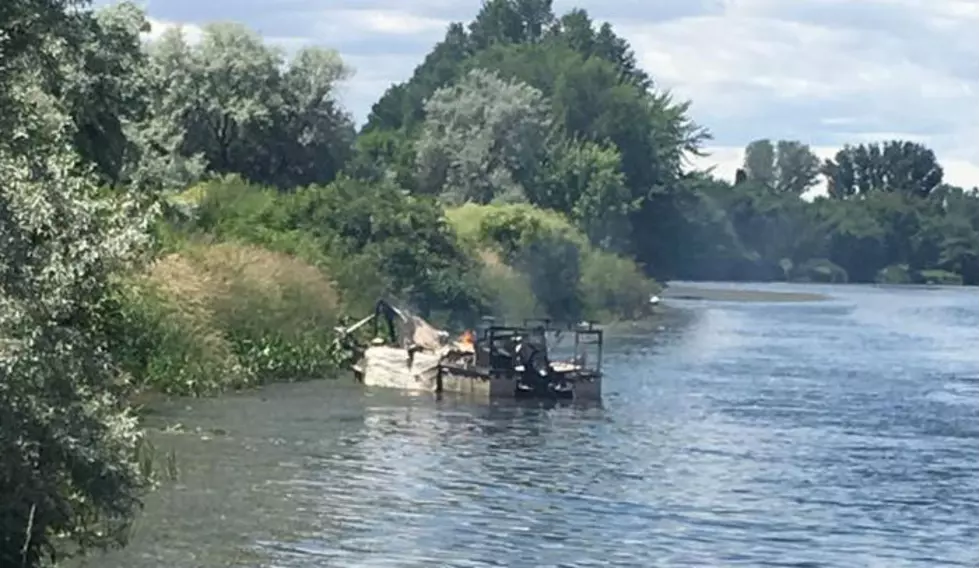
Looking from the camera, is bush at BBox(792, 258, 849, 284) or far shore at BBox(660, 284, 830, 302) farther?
bush at BBox(792, 258, 849, 284)

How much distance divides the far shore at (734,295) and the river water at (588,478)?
65823 millimetres

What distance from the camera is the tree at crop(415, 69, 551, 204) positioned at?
106 metres

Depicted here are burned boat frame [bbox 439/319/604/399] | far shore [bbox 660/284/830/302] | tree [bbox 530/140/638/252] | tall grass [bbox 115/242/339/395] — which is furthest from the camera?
far shore [bbox 660/284/830/302]

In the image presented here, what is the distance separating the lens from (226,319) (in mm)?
49844

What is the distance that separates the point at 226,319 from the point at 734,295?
287 ft

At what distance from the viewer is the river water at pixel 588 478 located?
93.7 ft

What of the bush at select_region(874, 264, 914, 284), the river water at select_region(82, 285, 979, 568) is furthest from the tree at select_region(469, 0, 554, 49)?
the river water at select_region(82, 285, 979, 568)

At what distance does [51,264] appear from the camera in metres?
19.5

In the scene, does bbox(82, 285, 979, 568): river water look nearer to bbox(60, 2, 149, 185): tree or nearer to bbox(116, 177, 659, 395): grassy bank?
bbox(116, 177, 659, 395): grassy bank

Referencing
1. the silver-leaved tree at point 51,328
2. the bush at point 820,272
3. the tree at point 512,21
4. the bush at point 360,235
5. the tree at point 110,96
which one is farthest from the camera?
the bush at point 820,272

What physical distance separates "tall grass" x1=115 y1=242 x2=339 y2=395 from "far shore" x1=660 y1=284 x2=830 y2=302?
70.9m

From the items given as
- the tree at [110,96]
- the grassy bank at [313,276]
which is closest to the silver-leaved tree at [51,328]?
the grassy bank at [313,276]

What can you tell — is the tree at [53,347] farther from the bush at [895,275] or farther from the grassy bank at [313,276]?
the bush at [895,275]

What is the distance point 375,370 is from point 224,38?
3561cm
